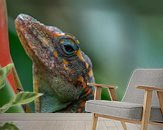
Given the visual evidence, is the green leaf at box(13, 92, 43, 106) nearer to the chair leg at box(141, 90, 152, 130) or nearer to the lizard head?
Result: the chair leg at box(141, 90, 152, 130)

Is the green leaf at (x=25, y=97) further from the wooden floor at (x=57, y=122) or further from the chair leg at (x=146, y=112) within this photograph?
the wooden floor at (x=57, y=122)

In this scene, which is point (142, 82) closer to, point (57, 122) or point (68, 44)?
point (57, 122)

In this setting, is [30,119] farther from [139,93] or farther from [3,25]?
[139,93]

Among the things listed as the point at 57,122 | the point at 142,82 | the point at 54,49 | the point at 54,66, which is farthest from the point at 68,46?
the point at 142,82

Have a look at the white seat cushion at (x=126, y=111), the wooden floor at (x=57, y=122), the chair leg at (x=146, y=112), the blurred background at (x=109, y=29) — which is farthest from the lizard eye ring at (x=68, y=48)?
the chair leg at (x=146, y=112)

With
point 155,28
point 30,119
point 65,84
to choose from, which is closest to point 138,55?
point 155,28

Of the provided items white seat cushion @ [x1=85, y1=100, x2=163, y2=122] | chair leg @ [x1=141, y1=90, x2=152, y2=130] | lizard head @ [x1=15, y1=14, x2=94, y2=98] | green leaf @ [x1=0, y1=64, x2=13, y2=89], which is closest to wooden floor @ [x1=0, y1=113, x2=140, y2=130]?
lizard head @ [x1=15, y1=14, x2=94, y2=98]

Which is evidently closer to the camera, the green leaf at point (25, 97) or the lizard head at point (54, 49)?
the green leaf at point (25, 97)
